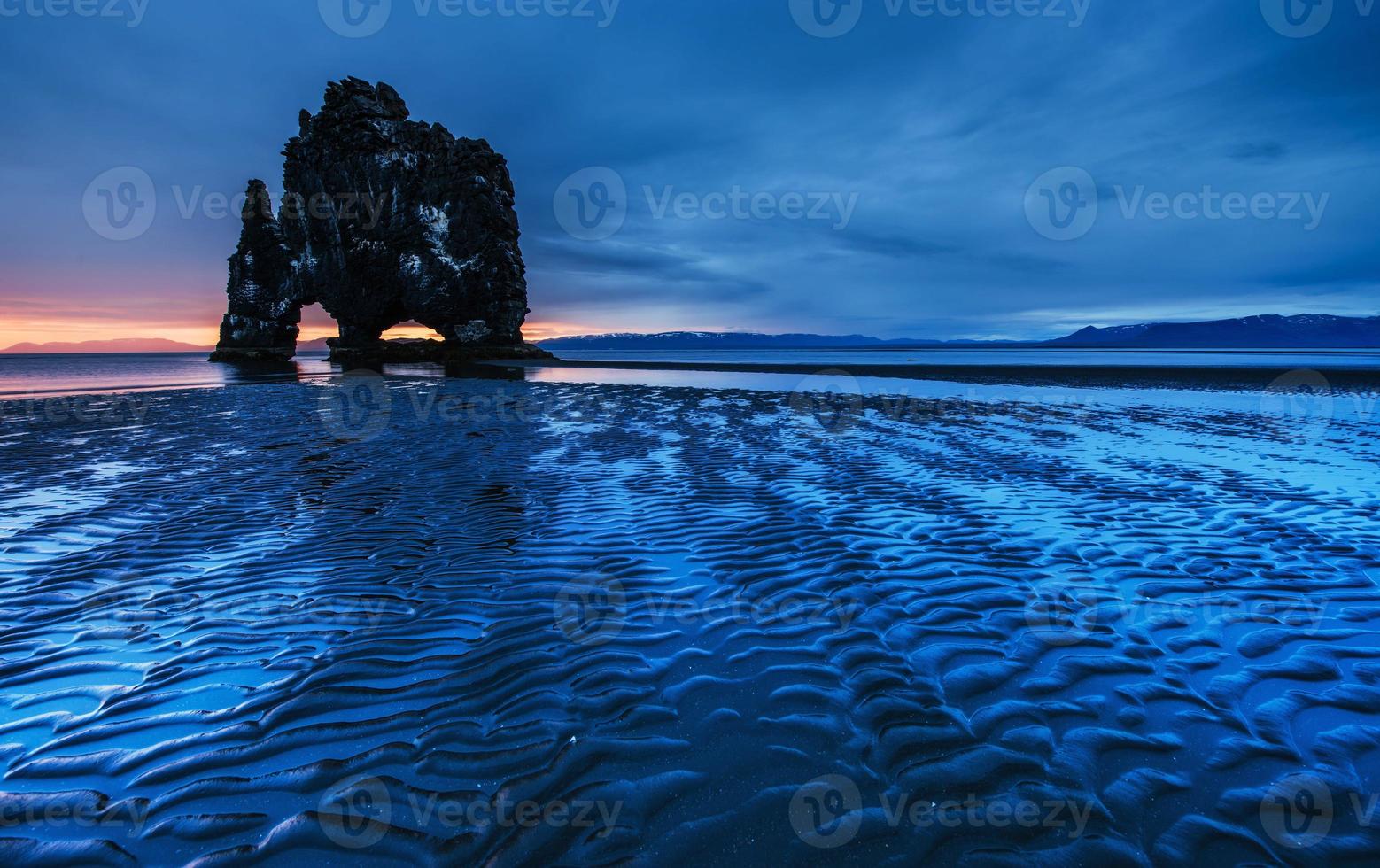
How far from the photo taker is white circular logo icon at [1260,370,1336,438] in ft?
67.4

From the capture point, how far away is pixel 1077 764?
368 cm

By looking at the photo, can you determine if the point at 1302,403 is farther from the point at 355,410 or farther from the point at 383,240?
the point at 383,240

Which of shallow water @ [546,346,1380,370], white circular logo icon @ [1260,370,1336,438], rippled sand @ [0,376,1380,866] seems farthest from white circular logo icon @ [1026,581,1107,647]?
shallow water @ [546,346,1380,370]

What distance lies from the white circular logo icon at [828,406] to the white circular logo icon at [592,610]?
1346 centimetres

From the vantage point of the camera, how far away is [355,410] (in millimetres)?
24453

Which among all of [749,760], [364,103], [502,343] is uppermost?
[364,103]

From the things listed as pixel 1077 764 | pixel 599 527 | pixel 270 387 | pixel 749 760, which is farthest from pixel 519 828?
pixel 270 387

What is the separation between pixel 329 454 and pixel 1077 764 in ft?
53.1

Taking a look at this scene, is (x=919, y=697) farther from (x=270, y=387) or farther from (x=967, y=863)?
(x=270, y=387)

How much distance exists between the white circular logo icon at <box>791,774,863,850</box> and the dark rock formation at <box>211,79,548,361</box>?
79947 millimetres

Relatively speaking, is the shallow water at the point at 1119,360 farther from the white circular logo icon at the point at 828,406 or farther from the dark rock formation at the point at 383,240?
the white circular logo icon at the point at 828,406

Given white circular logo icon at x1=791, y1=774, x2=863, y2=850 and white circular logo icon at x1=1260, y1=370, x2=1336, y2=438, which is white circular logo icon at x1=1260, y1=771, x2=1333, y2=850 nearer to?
white circular logo icon at x1=791, y1=774, x2=863, y2=850

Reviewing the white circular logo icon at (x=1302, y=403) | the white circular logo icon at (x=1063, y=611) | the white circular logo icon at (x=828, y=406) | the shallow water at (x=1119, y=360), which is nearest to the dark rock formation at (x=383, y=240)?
the shallow water at (x=1119, y=360)

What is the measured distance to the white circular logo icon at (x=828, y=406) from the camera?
68.4 ft
